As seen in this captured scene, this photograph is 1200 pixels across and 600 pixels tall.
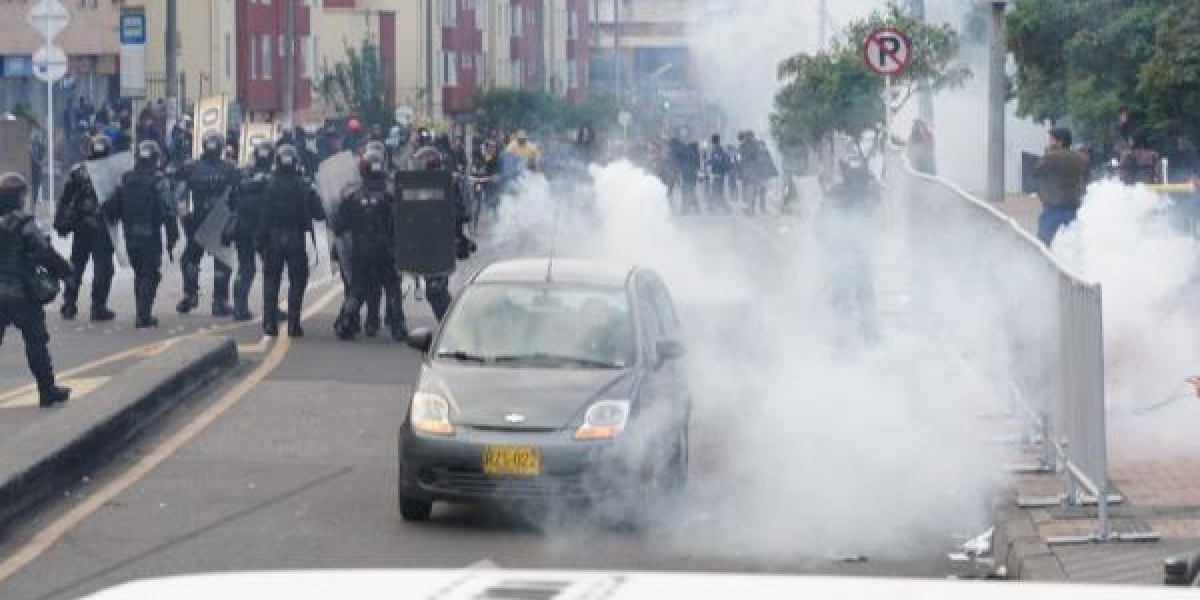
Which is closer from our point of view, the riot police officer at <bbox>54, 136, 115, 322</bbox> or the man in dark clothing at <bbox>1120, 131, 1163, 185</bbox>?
the riot police officer at <bbox>54, 136, 115, 322</bbox>

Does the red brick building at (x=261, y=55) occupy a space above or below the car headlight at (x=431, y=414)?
above

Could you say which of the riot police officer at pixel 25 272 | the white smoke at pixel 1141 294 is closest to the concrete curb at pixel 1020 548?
the white smoke at pixel 1141 294

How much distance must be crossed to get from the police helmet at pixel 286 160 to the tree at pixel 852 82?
24023 millimetres

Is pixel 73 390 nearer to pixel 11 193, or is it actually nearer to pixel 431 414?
pixel 11 193

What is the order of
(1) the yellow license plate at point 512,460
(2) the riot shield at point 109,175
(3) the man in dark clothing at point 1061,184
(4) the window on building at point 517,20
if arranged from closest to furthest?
(1) the yellow license plate at point 512,460
(3) the man in dark clothing at point 1061,184
(2) the riot shield at point 109,175
(4) the window on building at point 517,20

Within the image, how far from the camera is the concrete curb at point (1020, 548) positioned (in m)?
12.2

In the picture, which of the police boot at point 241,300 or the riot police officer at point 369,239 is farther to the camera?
the police boot at point 241,300

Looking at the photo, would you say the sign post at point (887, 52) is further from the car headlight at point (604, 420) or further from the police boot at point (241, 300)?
the car headlight at point (604, 420)

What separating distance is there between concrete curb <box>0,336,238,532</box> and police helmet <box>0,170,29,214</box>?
1.45 meters

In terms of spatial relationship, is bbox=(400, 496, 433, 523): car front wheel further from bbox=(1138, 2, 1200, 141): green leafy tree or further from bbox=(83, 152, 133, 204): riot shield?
bbox=(1138, 2, 1200, 141): green leafy tree

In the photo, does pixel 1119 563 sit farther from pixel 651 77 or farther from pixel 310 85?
pixel 651 77

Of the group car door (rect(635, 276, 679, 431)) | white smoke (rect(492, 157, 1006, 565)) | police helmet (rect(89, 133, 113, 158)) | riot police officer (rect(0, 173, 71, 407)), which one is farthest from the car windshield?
police helmet (rect(89, 133, 113, 158))

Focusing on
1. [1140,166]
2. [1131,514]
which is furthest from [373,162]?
[1131,514]

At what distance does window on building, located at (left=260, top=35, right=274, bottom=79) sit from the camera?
265 ft
